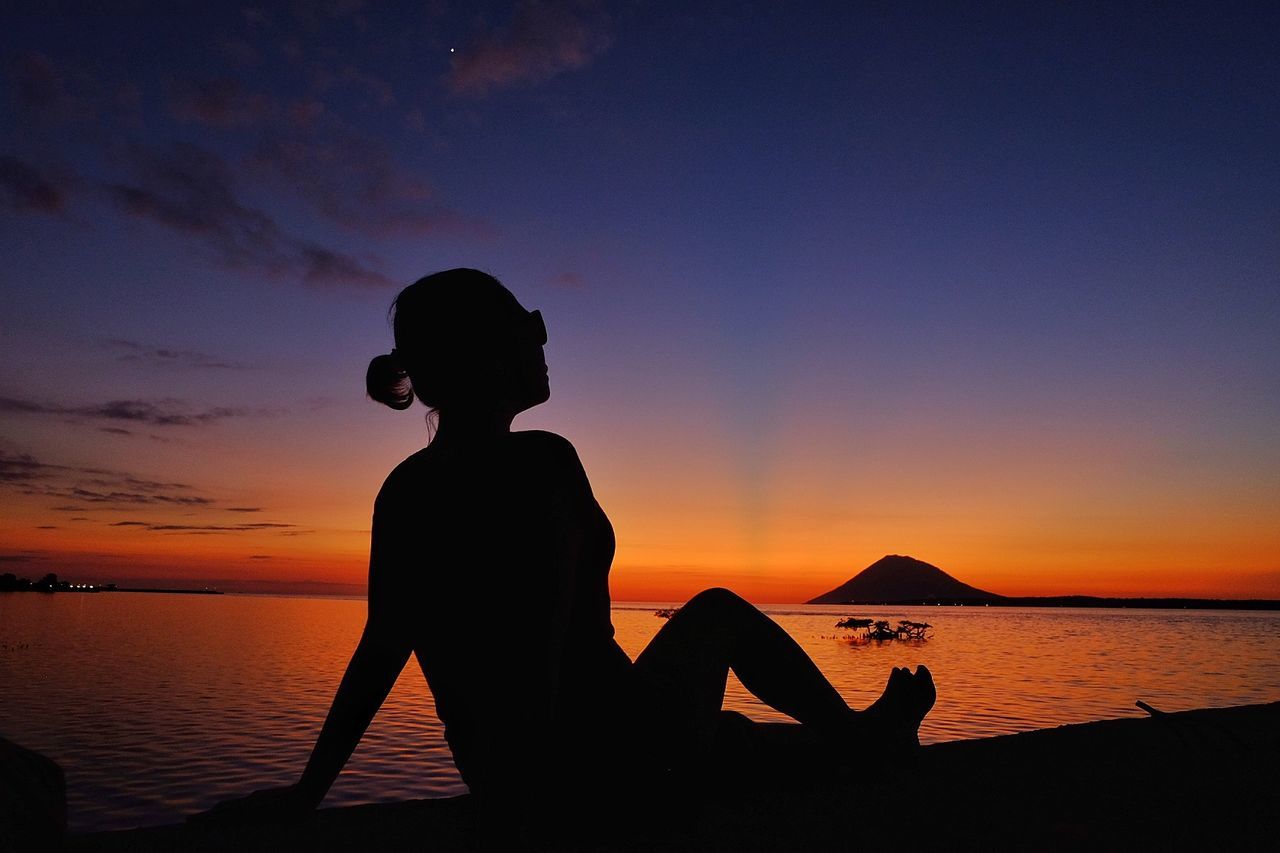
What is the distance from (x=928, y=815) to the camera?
2408 mm

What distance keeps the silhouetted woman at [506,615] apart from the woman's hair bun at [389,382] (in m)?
0.01

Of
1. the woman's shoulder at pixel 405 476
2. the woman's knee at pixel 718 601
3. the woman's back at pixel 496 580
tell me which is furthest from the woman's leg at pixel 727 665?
the woman's shoulder at pixel 405 476

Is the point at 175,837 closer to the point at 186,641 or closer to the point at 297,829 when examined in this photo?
the point at 297,829

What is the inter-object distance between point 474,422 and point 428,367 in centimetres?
22

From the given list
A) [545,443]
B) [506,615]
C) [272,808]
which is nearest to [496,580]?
[506,615]

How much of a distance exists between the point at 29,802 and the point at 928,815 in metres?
2.50

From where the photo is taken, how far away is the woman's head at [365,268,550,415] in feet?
6.98

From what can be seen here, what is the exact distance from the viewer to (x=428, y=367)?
2180mm

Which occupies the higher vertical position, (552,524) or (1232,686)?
(552,524)

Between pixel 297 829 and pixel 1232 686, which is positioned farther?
pixel 1232 686

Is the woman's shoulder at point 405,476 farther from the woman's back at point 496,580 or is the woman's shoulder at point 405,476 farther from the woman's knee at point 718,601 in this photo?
the woman's knee at point 718,601

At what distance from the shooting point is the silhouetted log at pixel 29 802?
5.82 feet

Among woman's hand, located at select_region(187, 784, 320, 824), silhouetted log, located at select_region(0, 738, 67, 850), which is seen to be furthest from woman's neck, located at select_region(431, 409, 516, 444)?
silhouetted log, located at select_region(0, 738, 67, 850)

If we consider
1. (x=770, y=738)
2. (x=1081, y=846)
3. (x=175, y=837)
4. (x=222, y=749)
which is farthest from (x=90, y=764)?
(x=1081, y=846)
